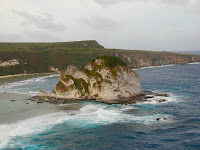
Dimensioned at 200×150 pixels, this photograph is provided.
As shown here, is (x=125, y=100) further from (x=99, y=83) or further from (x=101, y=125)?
(x=101, y=125)

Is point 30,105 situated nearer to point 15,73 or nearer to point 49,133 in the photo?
point 49,133

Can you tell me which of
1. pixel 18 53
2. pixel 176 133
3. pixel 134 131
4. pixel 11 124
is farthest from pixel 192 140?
pixel 18 53

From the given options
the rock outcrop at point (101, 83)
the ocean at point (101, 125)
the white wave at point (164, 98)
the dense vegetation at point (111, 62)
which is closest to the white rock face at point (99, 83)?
the rock outcrop at point (101, 83)

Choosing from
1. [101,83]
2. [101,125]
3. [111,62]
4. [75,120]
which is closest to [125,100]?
[101,83]

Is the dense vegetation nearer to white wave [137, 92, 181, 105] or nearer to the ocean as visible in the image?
the ocean

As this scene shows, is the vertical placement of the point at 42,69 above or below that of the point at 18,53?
below

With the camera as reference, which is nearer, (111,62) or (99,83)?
(99,83)

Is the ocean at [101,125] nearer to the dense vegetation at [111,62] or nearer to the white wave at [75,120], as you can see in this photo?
the white wave at [75,120]
